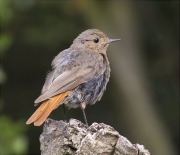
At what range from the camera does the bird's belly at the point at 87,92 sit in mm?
8016

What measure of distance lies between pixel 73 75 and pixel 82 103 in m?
0.46

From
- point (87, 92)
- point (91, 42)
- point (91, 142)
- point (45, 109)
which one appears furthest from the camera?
point (91, 42)

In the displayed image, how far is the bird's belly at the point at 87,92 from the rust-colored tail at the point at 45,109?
0.28m

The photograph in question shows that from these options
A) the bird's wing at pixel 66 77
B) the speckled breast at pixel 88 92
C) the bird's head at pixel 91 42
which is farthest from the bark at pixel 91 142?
the bird's head at pixel 91 42

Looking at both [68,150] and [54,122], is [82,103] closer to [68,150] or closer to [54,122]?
[54,122]

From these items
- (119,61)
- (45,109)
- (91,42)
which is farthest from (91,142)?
(119,61)

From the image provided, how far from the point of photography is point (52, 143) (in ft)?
20.3

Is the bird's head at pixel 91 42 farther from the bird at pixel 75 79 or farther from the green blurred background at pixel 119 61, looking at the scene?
the green blurred background at pixel 119 61

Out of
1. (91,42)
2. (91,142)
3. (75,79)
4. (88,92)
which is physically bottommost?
(91,142)

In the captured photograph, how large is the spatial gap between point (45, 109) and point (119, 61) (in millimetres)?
A: 6409

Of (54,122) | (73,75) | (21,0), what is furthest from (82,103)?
(21,0)

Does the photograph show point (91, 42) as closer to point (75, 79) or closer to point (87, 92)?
point (87, 92)

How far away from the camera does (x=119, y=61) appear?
13.4 m

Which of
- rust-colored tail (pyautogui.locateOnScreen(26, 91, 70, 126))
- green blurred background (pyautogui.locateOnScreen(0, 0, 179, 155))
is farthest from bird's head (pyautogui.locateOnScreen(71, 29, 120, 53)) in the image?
green blurred background (pyautogui.locateOnScreen(0, 0, 179, 155))
